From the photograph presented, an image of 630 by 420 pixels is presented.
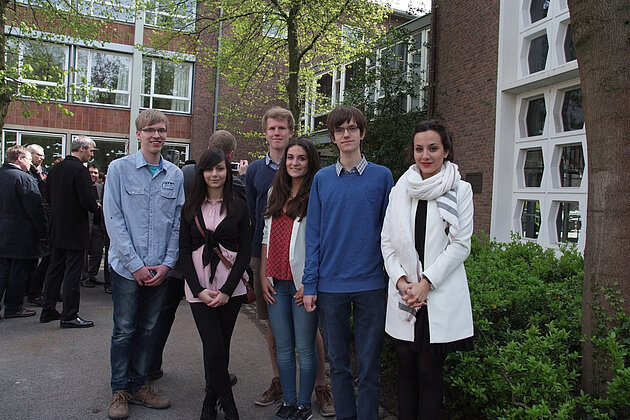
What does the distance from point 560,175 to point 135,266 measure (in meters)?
8.60

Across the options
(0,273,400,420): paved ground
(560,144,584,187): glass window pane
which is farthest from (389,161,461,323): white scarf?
(560,144,584,187): glass window pane

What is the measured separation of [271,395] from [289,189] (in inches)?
65.6

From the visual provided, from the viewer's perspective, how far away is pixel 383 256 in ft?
9.66

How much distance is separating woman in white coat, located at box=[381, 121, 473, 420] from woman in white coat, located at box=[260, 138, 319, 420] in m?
0.74

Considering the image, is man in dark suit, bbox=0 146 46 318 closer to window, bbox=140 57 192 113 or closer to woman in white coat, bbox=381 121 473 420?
woman in white coat, bbox=381 121 473 420

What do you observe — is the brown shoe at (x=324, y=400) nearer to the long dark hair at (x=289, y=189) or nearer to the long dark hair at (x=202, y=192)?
the long dark hair at (x=289, y=189)

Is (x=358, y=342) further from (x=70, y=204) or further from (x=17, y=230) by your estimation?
(x=17, y=230)

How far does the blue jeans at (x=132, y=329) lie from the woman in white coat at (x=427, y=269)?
6.37 ft

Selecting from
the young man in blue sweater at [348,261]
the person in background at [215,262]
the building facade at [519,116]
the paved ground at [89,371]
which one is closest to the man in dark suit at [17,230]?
the paved ground at [89,371]

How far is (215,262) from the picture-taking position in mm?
3473

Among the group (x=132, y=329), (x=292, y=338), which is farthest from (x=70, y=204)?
(x=292, y=338)

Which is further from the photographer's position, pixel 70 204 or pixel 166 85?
pixel 166 85

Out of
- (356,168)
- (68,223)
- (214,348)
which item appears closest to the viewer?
(356,168)

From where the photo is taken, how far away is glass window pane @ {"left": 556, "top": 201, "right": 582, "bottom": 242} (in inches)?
360
